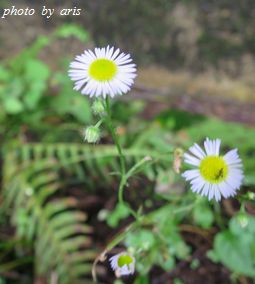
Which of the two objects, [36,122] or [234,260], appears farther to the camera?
[36,122]

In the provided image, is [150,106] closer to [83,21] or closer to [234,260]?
[83,21]

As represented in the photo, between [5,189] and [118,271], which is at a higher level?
[5,189]

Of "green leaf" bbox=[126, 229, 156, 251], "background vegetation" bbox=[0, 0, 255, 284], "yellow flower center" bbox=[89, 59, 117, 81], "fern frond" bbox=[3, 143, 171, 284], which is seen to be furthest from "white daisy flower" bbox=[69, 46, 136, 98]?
"fern frond" bbox=[3, 143, 171, 284]

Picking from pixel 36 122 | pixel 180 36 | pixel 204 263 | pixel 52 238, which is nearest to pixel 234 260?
pixel 204 263

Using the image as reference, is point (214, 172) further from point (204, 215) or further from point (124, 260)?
point (204, 215)

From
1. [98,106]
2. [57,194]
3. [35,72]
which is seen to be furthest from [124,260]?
[35,72]

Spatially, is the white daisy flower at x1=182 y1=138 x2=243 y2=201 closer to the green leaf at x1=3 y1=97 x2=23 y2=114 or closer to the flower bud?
the flower bud

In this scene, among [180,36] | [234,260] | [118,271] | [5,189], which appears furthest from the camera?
[180,36]

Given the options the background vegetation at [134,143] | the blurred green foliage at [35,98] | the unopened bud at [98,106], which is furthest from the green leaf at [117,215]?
the unopened bud at [98,106]
